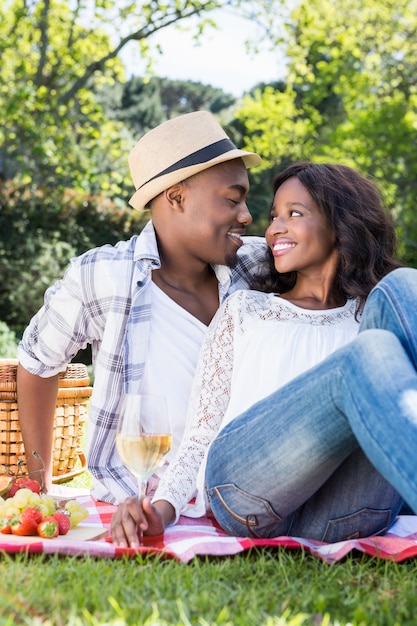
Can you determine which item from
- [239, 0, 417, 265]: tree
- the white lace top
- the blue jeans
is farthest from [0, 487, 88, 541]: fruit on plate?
[239, 0, 417, 265]: tree

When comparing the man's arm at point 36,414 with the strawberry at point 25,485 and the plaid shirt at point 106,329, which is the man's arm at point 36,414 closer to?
the plaid shirt at point 106,329

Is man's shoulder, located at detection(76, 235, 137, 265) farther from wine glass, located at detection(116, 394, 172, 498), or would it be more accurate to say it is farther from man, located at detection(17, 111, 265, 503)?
wine glass, located at detection(116, 394, 172, 498)

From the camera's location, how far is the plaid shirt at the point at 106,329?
11.8 feet

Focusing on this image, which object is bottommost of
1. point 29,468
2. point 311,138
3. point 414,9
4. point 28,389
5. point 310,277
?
point 29,468

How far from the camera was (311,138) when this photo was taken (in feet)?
82.6

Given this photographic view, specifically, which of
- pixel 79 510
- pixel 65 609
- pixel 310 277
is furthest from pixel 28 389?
pixel 65 609

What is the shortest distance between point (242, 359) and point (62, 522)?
0.92 metres

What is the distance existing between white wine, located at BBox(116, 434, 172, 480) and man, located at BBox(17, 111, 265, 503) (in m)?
1.11

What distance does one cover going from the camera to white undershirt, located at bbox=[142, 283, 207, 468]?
3.61 m

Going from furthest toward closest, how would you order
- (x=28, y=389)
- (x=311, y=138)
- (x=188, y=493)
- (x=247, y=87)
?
(x=247, y=87)
(x=311, y=138)
(x=28, y=389)
(x=188, y=493)

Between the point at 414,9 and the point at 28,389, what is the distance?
16765 mm

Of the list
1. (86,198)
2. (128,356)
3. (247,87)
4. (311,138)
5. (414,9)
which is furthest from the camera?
(247,87)

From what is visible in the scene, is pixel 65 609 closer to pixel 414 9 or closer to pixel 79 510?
pixel 79 510

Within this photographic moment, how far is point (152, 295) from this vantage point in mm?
3736
